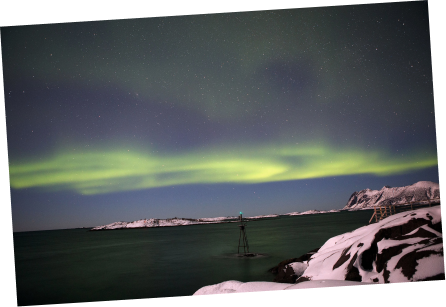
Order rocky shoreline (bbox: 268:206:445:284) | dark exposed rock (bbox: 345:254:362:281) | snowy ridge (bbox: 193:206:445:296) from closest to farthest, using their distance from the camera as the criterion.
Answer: snowy ridge (bbox: 193:206:445:296), rocky shoreline (bbox: 268:206:445:284), dark exposed rock (bbox: 345:254:362:281)

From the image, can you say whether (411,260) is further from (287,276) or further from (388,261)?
(287,276)

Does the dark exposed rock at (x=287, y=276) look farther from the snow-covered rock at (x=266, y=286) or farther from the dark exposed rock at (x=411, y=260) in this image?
the dark exposed rock at (x=411, y=260)

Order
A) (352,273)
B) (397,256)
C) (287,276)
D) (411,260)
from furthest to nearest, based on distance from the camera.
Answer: (287,276) → (352,273) → (397,256) → (411,260)

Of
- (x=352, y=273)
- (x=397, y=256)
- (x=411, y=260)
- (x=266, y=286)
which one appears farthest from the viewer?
(x=352, y=273)

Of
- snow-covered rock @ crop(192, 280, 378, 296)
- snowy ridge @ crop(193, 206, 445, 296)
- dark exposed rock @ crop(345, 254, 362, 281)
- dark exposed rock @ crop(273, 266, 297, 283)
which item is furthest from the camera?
dark exposed rock @ crop(273, 266, 297, 283)

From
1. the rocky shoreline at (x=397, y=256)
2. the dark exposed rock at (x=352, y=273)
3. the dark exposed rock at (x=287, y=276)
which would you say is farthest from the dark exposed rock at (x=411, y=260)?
the dark exposed rock at (x=287, y=276)

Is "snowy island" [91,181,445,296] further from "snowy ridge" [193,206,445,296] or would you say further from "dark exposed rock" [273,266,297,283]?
"dark exposed rock" [273,266,297,283]

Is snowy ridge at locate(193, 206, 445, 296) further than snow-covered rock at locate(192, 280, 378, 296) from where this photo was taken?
Yes

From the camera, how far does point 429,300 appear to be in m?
4.66

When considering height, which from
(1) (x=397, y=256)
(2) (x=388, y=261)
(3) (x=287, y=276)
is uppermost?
(1) (x=397, y=256)

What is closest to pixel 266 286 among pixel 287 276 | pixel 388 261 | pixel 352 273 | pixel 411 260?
pixel 352 273

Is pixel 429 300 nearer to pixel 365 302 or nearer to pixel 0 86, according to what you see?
pixel 365 302

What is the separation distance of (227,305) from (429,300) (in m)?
3.53

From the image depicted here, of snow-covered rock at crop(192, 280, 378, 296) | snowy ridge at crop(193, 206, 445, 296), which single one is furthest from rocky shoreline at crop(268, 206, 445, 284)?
snow-covered rock at crop(192, 280, 378, 296)
